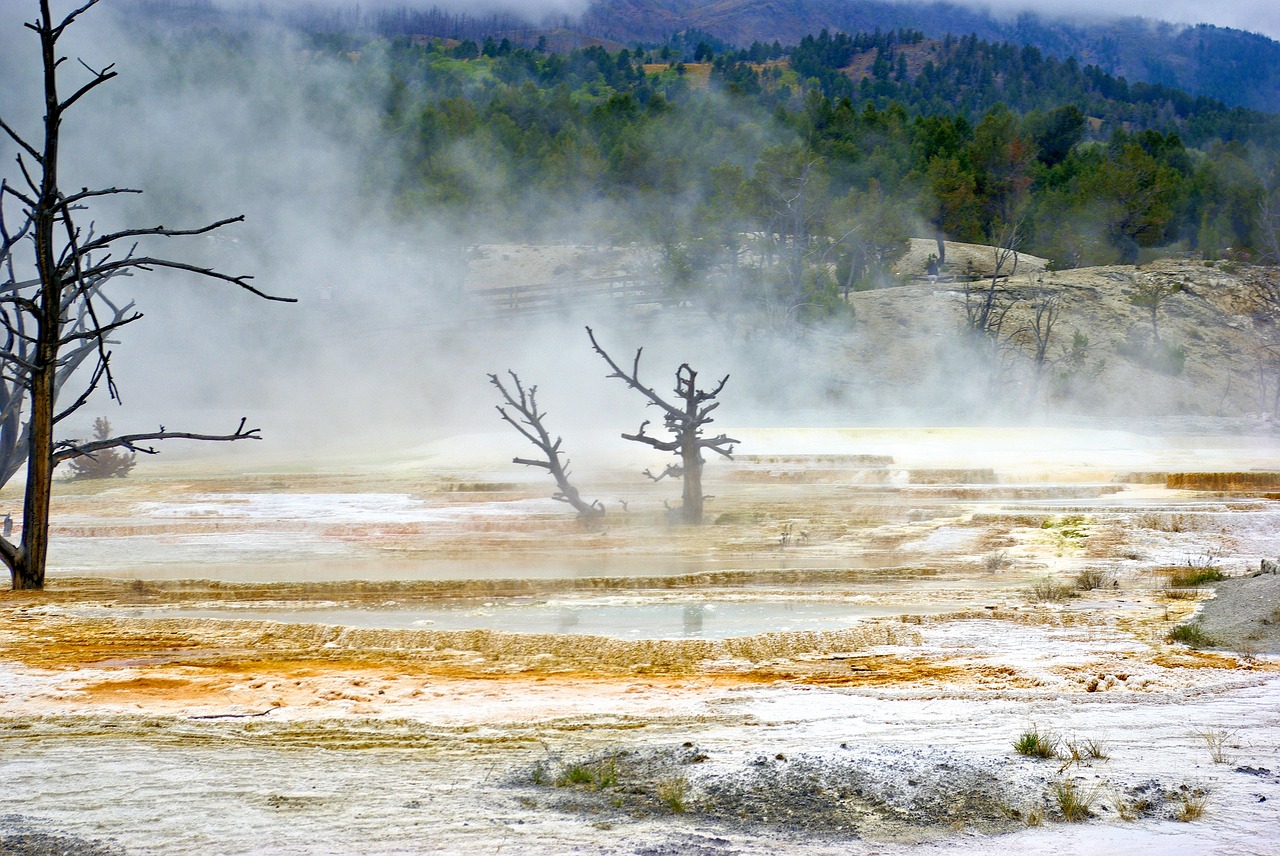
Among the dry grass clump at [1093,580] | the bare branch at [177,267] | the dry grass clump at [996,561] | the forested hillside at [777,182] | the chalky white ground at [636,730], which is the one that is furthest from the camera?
the forested hillside at [777,182]

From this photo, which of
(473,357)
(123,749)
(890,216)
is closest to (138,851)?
(123,749)

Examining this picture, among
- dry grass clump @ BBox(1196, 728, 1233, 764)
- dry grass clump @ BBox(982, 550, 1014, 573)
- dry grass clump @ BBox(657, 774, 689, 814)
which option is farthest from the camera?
dry grass clump @ BBox(982, 550, 1014, 573)

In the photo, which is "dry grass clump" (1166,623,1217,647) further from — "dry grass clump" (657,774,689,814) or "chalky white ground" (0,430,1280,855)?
"dry grass clump" (657,774,689,814)

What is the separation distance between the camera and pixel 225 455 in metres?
28.4

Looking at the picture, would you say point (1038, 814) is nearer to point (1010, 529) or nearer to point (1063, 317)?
point (1010, 529)

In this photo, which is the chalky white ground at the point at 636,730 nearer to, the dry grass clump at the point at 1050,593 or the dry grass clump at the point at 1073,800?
the dry grass clump at the point at 1073,800

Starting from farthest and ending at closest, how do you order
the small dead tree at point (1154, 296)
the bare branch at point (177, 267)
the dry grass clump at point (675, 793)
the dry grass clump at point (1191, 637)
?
the small dead tree at point (1154, 296) → the dry grass clump at point (1191, 637) → the bare branch at point (177, 267) → the dry grass clump at point (675, 793)

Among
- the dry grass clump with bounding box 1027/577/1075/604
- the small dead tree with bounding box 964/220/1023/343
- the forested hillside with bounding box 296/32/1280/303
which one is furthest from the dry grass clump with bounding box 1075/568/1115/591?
the forested hillside with bounding box 296/32/1280/303

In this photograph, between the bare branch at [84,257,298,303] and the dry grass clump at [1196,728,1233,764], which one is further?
the bare branch at [84,257,298,303]

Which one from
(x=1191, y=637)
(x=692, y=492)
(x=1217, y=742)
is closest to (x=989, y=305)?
(x=692, y=492)

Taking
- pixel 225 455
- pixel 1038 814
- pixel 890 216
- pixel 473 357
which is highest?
pixel 890 216

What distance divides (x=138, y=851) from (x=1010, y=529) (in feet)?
40.2

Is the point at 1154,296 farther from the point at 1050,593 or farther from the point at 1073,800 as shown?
the point at 1073,800

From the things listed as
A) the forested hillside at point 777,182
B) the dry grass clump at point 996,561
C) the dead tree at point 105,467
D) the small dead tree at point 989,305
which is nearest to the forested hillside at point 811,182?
the forested hillside at point 777,182
